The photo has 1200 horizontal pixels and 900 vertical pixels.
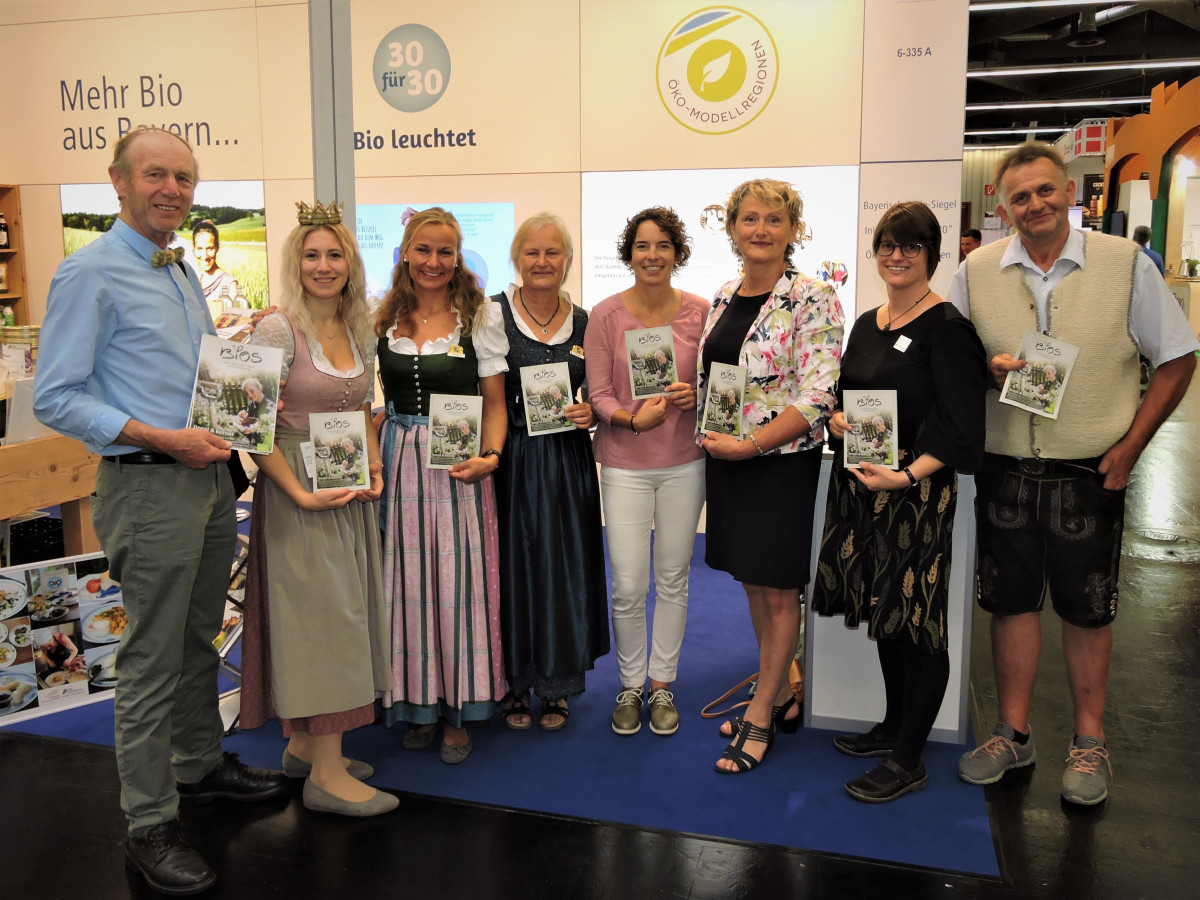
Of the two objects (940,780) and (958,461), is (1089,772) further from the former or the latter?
(958,461)

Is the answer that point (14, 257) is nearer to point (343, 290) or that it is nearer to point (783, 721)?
point (343, 290)

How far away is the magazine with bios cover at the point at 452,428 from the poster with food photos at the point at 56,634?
1384 mm

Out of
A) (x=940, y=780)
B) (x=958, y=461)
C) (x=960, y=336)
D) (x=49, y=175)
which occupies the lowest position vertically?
(x=940, y=780)

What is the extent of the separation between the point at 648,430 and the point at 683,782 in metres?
1.12

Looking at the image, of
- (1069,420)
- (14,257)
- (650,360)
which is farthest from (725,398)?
(14,257)

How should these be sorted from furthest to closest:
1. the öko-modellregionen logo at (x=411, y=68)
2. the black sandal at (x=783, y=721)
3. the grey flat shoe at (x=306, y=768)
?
the öko-modellregionen logo at (x=411, y=68)
the black sandal at (x=783, y=721)
the grey flat shoe at (x=306, y=768)

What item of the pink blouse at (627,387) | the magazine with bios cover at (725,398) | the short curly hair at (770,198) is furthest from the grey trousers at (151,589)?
the short curly hair at (770,198)

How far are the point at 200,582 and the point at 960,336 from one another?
7.21ft

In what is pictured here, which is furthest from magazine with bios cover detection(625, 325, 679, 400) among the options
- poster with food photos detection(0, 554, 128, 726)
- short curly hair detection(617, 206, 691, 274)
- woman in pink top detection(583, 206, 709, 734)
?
poster with food photos detection(0, 554, 128, 726)

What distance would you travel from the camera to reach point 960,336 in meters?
2.53

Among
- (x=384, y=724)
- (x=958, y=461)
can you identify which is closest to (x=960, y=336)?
(x=958, y=461)

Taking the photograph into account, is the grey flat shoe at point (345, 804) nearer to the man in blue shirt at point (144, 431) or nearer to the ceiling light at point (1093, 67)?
the man in blue shirt at point (144, 431)

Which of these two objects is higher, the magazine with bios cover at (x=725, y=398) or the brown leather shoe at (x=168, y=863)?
the magazine with bios cover at (x=725, y=398)

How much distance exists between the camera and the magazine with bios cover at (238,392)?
7.38 ft
